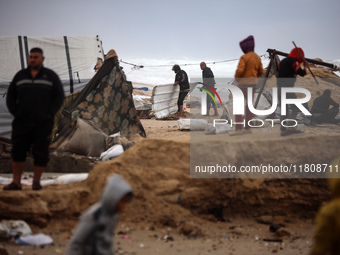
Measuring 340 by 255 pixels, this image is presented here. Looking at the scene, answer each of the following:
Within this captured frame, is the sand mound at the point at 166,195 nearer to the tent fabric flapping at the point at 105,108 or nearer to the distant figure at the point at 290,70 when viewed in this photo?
the distant figure at the point at 290,70

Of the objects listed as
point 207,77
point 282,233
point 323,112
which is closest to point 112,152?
point 282,233

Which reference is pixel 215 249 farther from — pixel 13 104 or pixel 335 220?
pixel 13 104

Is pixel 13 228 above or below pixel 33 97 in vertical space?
below

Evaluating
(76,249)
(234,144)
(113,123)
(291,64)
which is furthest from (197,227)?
(113,123)

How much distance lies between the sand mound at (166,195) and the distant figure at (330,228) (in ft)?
7.82

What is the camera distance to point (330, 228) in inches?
101

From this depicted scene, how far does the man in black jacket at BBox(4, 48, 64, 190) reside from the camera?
464 centimetres

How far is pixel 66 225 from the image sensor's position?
468cm

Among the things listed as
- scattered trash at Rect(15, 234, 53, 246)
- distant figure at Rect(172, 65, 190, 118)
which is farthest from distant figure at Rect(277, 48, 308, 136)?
distant figure at Rect(172, 65, 190, 118)

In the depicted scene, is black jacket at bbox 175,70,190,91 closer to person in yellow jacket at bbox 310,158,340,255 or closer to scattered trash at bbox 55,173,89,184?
scattered trash at bbox 55,173,89,184

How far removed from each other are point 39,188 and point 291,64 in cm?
407

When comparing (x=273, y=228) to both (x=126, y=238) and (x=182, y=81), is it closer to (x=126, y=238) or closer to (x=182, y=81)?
(x=126, y=238)

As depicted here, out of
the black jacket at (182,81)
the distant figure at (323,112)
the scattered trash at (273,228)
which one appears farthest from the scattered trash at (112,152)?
the black jacket at (182,81)

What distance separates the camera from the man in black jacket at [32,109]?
4.64m
